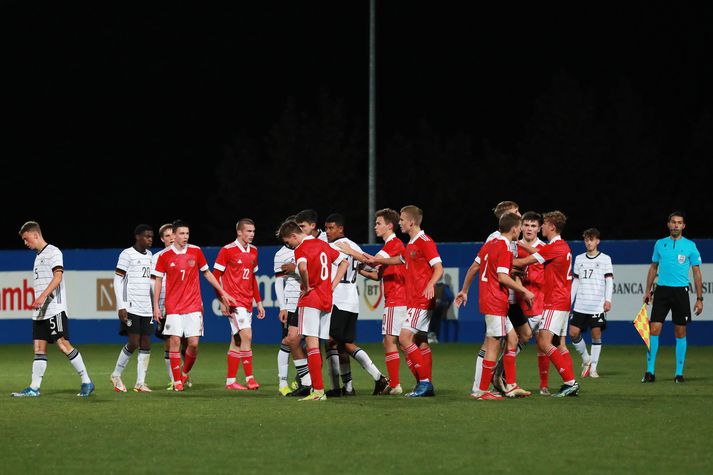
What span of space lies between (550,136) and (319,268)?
5087 centimetres

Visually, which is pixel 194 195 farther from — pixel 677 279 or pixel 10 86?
pixel 677 279

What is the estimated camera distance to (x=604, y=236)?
58.0 meters

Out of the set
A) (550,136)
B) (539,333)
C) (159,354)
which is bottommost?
(159,354)

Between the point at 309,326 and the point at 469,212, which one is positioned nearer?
the point at 309,326

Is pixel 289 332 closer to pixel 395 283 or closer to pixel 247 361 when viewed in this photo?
pixel 247 361

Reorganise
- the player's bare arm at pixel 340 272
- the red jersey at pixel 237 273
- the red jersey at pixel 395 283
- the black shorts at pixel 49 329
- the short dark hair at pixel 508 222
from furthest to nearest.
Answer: the red jersey at pixel 237 273, the black shorts at pixel 49 329, the red jersey at pixel 395 283, the player's bare arm at pixel 340 272, the short dark hair at pixel 508 222

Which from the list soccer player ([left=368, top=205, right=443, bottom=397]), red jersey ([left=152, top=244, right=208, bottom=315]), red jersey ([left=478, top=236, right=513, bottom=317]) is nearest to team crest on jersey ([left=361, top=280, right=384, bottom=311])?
red jersey ([left=152, top=244, right=208, bottom=315])

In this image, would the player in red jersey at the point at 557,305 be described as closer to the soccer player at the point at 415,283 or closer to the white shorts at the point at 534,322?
the white shorts at the point at 534,322

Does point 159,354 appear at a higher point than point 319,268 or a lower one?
lower

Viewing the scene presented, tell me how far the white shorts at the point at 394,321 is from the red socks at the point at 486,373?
3.78 feet

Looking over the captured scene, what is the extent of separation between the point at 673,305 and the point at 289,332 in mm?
5737

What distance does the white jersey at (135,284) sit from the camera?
621 inches

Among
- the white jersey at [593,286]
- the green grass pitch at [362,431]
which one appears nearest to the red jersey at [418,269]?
the green grass pitch at [362,431]

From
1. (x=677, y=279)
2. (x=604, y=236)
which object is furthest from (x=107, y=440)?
(x=604, y=236)
